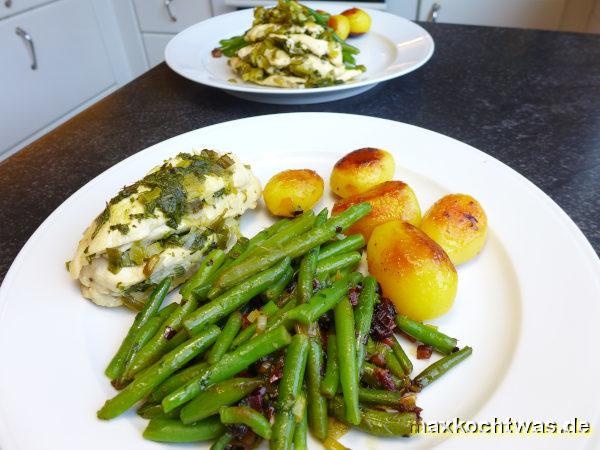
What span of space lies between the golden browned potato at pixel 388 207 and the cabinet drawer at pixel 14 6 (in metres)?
4.25

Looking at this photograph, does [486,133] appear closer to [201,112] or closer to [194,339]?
[201,112]

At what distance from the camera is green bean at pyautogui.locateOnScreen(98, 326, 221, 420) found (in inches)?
45.6

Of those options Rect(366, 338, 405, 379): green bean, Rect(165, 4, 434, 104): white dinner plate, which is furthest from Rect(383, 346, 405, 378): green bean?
Rect(165, 4, 434, 104): white dinner plate

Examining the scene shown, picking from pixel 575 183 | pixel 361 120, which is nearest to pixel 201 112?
pixel 361 120

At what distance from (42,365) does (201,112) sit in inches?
71.4

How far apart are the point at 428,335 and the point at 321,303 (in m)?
0.34

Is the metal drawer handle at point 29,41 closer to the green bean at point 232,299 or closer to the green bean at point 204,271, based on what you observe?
the green bean at point 204,271

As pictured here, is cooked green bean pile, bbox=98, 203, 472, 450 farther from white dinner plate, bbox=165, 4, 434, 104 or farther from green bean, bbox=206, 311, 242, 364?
white dinner plate, bbox=165, 4, 434, 104

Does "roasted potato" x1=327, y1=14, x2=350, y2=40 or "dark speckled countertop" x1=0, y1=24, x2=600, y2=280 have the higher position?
"roasted potato" x1=327, y1=14, x2=350, y2=40

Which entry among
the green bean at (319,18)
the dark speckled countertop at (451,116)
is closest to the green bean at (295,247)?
the dark speckled countertop at (451,116)

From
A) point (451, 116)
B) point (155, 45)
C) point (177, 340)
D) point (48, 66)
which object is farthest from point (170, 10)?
point (177, 340)

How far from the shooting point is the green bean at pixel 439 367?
4.11 feet

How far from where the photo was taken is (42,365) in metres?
1.28

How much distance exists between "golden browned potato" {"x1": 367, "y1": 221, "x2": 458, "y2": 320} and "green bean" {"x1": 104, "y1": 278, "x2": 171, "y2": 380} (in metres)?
0.70
